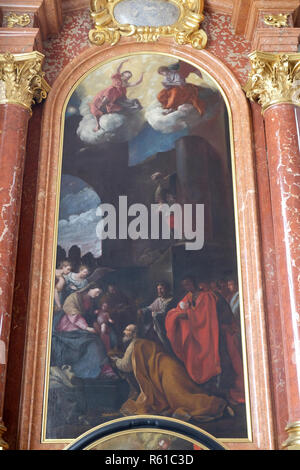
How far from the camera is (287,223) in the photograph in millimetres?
8508

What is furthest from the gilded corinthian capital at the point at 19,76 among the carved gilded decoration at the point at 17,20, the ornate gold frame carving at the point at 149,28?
the ornate gold frame carving at the point at 149,28

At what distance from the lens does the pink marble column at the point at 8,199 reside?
25.8 ft

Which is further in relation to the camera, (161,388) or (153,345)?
(153,345)

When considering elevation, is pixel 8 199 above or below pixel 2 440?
above

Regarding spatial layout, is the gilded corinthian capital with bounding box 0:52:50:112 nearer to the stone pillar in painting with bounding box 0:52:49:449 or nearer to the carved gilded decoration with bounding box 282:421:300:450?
the stone pillar in painting with bounding box 0:52:49:449

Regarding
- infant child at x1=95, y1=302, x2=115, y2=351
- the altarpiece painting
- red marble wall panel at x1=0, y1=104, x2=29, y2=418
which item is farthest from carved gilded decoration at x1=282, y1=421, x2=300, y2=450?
red marble wall panel at x1=0, y1=104, x2=29, y2=418

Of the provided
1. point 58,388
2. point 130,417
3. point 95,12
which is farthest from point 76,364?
point 95,12

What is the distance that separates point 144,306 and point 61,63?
4182mm

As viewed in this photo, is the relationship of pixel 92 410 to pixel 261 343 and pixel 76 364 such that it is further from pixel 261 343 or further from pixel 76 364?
pixel 261 343

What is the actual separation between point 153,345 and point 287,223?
239cm

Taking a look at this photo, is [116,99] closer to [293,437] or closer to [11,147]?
[11,147]

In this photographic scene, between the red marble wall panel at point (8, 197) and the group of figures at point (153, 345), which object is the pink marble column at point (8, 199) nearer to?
the red marble wall panel at point (8, 197)

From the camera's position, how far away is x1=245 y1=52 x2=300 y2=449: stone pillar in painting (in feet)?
25.5

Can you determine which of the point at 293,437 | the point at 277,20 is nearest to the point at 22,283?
the point at 293,437
